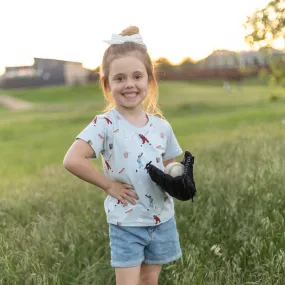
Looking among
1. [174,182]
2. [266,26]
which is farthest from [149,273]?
[266,26]

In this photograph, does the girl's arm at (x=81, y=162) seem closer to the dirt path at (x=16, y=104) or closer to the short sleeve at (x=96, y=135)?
the short sleeve at (x=96, y=135)

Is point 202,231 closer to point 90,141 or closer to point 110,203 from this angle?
point 110,203

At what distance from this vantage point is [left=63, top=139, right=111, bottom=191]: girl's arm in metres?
2.71

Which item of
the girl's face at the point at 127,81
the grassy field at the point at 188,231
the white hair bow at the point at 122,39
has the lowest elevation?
the grassy field at the point at 188,231

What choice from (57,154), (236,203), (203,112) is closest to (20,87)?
(203,112)

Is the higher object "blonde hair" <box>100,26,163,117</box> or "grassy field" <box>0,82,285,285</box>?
"blonde hair" <box>100,26,163,117</box>

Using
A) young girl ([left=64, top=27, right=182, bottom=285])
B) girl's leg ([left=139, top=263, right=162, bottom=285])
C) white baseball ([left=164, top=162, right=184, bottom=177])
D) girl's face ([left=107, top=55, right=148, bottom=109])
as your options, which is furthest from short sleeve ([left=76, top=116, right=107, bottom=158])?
girl's leg ([left=139, top=263, right=162, bottom=285])

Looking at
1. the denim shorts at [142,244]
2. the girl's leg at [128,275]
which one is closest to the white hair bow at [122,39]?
the denim shorts at [142,244]

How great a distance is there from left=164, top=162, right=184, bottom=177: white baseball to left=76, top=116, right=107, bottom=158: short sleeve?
16.9 inches

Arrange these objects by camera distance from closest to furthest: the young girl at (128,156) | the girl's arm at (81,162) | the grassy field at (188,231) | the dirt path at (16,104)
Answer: the girl's arm at (81,162), the young girl at (128,156), the grassy field at (188,231), the dirt path at (16,104)

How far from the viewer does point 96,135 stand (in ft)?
9.15

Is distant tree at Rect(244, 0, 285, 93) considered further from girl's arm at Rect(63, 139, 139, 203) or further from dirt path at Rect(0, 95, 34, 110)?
dirt path at Rect(0, 95, 34, 110)

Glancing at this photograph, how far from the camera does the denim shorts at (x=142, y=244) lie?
2883 millimetres

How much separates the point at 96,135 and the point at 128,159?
0.81 ft
